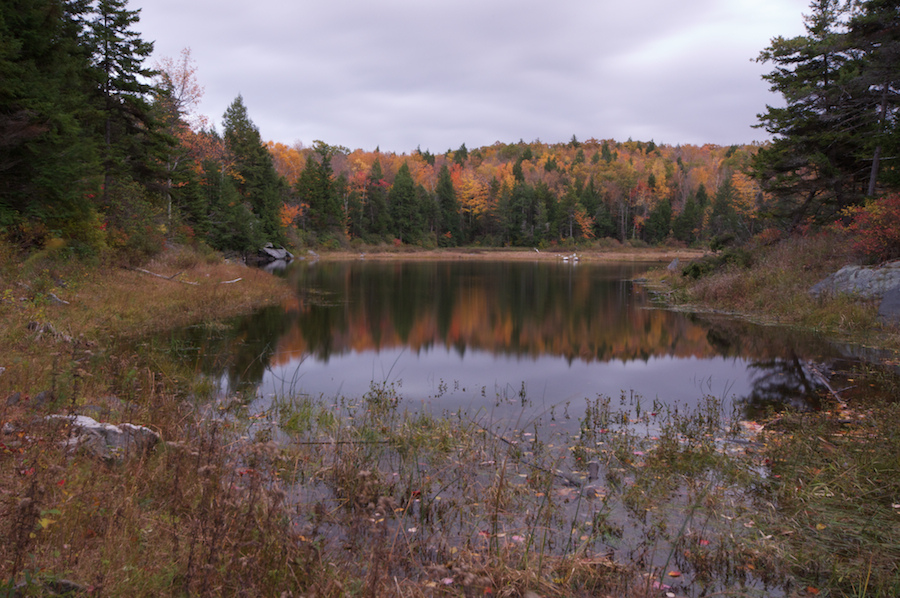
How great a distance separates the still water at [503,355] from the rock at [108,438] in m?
2.81

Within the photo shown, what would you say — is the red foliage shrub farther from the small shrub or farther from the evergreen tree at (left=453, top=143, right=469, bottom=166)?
the evergreen tree at (left=453, top=143, right=469, bottom=166)

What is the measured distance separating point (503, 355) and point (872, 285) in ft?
33.0

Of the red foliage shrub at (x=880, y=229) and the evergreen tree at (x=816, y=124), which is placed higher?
the evergreen tree at (x=816, y=124)

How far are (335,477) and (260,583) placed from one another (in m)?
2.32

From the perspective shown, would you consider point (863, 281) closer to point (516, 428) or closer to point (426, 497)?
point (516, 428)

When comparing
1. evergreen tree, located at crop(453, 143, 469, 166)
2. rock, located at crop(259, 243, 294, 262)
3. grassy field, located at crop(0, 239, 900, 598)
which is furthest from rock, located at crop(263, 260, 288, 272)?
evergreen tree, located at crop(453, 143, 469, 166)

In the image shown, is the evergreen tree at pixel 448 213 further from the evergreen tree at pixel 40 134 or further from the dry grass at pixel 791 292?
the evergreen tree at pixel 40 134

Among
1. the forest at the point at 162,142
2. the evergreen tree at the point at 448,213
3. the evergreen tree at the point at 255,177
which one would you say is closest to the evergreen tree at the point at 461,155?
the evergreen tree at the point at 448,213

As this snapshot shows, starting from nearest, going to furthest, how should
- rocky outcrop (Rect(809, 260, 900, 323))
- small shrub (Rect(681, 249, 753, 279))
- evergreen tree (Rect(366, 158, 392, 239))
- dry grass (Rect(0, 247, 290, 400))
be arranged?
dry grass (Rect(0, 247, 290, 400)) < rocky outcrop (Rect(809, 260, 900, 323)) < small shrub (Rect(681, 249, 753, 279)) < evergreen tree (Rect(366, 158, 392, 239))

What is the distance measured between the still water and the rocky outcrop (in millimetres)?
1984

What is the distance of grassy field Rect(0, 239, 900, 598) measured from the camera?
3.11 m

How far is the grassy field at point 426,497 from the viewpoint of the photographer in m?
3.11

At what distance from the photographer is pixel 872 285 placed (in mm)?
14016

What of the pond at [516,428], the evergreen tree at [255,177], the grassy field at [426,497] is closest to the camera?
the grassy field at [426,497]
